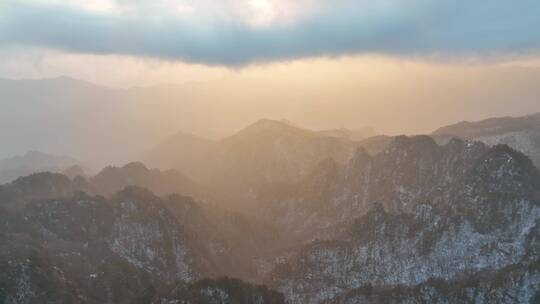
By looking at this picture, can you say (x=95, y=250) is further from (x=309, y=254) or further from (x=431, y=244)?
(x=431, y=244)

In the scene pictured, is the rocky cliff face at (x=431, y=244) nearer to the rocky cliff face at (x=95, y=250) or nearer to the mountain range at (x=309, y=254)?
the mountain range at (x=309, y=254)

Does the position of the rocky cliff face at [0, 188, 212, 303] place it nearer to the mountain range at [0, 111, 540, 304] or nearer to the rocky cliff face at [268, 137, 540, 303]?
the mountain range at [0, 111, 540, 304]

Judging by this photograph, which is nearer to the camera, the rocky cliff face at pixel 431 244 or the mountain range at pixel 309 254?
the mountain range at pixel 309 254

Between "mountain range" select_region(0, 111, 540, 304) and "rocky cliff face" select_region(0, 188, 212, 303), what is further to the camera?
"mountain range" select_region(0, 111, 540, 304)

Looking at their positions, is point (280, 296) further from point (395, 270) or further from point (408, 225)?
point (408, 225)

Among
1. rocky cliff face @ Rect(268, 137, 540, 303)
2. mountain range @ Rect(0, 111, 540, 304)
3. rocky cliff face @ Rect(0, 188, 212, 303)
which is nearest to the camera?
rocky cliff face @ Rect(0, 188, 212, 303)

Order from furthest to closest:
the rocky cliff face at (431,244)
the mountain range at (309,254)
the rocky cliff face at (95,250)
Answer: the rocky cliff face at (431,244)
the mountain range at (309,254)
the rocky cliff face at (95,250)

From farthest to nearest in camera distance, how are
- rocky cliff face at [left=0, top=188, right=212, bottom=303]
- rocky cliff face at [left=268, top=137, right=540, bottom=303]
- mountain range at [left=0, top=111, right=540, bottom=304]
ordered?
rocky cliff face at [left=268, top=137, right=540, bottom=303] → mountain range at [left=0, top=111, right=540, bottom=304] → rocky cliff face at [left=0, top=188, right=212, bottom=303]

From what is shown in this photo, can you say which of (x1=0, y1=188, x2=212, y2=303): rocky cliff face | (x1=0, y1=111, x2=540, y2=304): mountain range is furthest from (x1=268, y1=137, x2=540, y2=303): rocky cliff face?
(x1=0, y1=188, x2=212, y2=303): rocky cliff face

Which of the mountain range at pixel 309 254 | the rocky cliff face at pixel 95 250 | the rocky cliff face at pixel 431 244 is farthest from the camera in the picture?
the rocky cliff face at pixel 431 244

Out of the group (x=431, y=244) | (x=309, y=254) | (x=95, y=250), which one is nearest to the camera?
(x=95, y=250)

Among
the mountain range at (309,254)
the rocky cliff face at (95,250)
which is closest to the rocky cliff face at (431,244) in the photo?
the mountain range at (309,254)

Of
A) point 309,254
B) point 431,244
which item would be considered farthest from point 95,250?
point 431,244

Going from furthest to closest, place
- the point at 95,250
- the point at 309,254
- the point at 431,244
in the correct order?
1. the point at 309,254
2. the point at 431,244
3. the point at 95,250
